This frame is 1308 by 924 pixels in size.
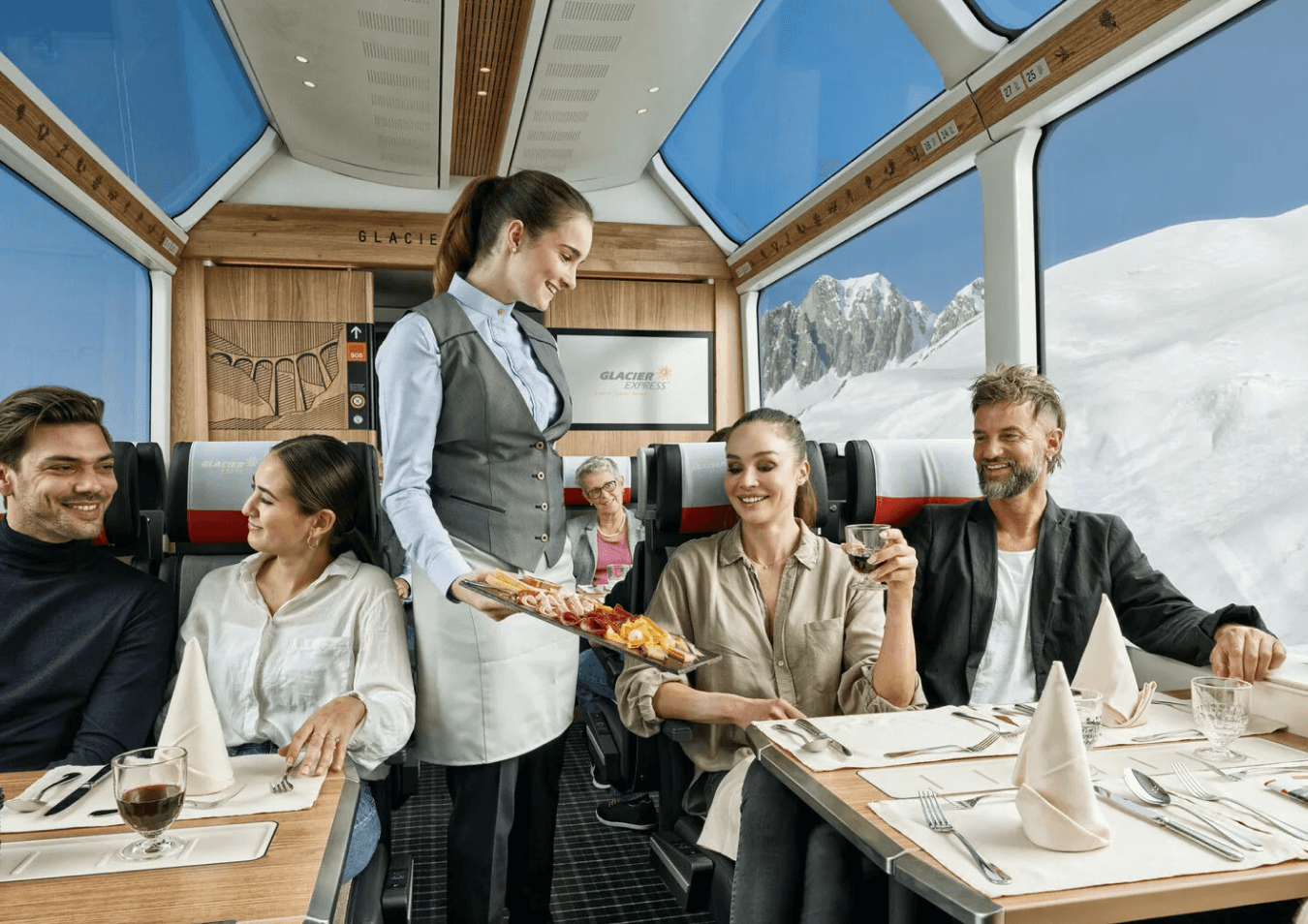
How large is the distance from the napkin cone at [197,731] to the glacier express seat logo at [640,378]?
574cm

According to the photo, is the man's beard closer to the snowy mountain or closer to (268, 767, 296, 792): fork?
the snowy mountain

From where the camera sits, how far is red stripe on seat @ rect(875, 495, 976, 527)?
8.06ft

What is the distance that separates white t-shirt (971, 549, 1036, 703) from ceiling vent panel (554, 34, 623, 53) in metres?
3.43

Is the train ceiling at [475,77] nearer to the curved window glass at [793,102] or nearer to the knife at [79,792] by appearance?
the curved window glass at [793,102]

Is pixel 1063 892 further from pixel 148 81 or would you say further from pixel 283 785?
pixel 148 81

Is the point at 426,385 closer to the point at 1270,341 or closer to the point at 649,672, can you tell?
the point at 649,672

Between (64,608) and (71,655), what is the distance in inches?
4.1

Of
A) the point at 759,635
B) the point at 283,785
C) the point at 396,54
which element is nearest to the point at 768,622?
the point at 759,635

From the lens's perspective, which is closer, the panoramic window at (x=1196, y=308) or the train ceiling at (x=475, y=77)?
the panoramic window at (x=1196, y=308)

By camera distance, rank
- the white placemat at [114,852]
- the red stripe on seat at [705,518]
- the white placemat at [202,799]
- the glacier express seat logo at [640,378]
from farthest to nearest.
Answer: the glacier express seat logo at [640,378], the red stripe on seat at [705,518], the white placemat at [202,799], the white placemat at [114,852]

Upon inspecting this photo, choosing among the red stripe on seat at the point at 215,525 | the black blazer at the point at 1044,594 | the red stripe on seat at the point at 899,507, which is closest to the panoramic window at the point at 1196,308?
the black blazer at the point at 1044,594

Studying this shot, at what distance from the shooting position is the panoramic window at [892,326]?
13.8 ft

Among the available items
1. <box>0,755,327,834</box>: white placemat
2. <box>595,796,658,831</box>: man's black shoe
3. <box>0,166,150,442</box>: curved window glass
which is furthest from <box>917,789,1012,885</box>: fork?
<box>0,166,150,442</box>: curved window glass

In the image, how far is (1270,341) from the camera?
2676 millimetres
